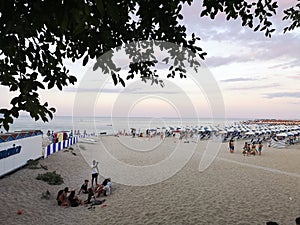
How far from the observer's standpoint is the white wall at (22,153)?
38.2ft

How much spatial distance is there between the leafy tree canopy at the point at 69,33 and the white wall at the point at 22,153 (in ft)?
29.8

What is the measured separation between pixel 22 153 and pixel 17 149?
0.84 metres

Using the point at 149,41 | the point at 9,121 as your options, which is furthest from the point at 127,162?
the point at 9,121

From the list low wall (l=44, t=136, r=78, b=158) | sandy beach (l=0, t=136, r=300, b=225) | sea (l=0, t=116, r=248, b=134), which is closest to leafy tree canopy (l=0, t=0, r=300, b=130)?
sandy beach (l=0, t=136, r=300, b=225)

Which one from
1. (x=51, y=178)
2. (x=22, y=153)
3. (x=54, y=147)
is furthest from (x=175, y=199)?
(x=54, y=147)

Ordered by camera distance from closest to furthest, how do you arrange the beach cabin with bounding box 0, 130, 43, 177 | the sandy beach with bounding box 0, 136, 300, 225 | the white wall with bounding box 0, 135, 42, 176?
the sandy beach with bounding box 0, 136, 300, 225, the beach cabin with bounding box 0, 130, 43, 177, the white wall with bounding box 0, 135, 42, 176

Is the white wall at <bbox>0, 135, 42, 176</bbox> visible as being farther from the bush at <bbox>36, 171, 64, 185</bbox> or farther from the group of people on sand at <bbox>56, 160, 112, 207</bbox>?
the group of people on sand at <bbox>56, 160, 112, 207</bbox>

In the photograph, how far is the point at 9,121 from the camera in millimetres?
3143

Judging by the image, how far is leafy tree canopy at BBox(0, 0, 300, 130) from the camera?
1883mm

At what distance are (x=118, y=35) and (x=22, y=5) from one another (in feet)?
6.25

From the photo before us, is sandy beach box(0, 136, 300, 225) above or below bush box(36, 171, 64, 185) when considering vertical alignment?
below

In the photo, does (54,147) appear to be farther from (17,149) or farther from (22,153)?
(17,149)

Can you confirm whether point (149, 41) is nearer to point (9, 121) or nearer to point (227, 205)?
point (9, 121)

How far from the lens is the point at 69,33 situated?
325 cm
